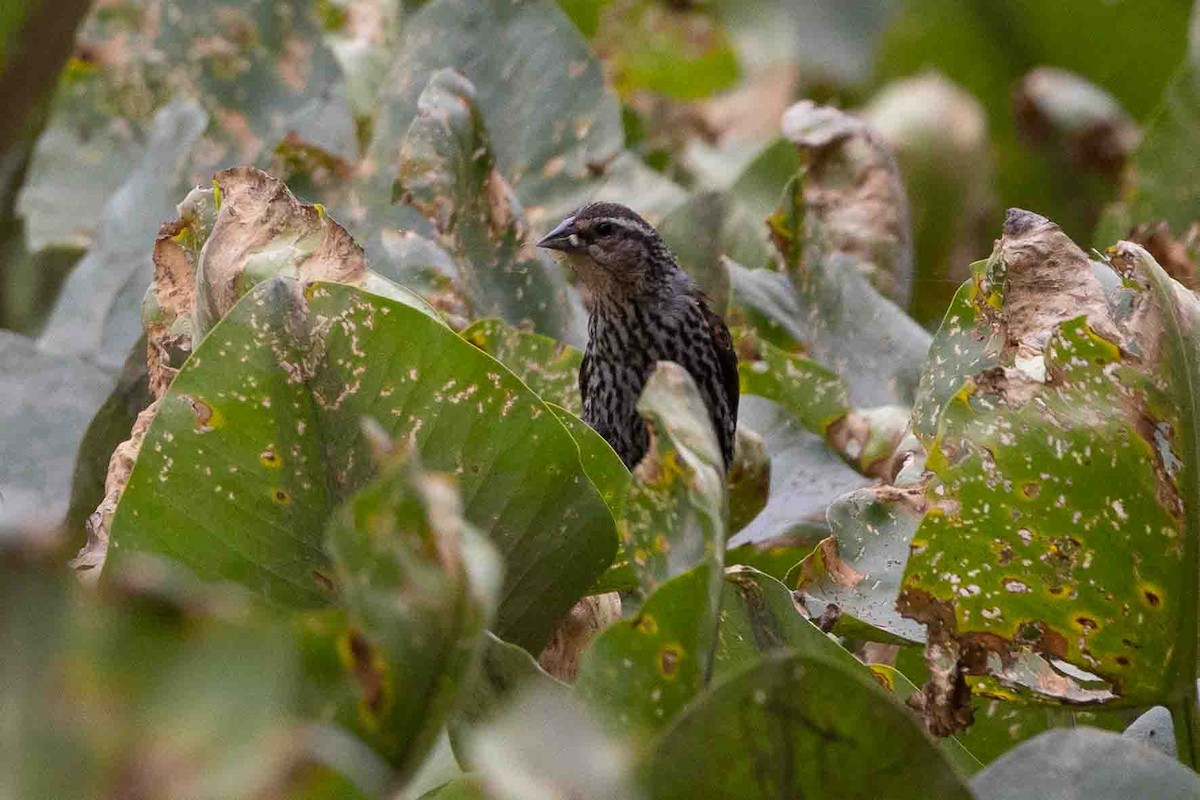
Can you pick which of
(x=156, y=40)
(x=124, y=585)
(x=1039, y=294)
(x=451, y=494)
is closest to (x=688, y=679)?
(x=451, y=494)

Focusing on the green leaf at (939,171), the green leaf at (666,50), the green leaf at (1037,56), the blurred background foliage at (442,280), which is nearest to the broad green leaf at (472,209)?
the blurred background foliage at (442,280)

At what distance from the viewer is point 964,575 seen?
1070 mm

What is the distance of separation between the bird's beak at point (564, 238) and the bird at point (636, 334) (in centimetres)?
3

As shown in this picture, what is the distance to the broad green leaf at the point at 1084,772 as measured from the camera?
0.88m

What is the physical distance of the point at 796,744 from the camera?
2.57 feet

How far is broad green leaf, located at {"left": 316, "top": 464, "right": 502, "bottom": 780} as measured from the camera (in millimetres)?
698

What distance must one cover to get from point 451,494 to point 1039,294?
1.96 feet

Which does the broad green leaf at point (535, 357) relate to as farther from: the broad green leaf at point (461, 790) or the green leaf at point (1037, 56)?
the green leaf at point (1037, 56)

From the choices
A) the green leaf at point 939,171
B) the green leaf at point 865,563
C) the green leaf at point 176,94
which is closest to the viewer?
the green leaf at point 865,563

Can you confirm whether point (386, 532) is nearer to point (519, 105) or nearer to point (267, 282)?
point (267, 282)

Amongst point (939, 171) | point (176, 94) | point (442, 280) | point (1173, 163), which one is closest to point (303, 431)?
point (442, 280)

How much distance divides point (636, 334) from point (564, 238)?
1.57ft

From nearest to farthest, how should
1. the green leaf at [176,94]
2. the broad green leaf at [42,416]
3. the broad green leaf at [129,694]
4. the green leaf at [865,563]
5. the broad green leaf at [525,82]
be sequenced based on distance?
the broad green leaf at [129,694] → the green leaf at [865,563] → the broad green leaf at [42,416] → the broad green leaf at [525,82] → the green leaf at [176,94]

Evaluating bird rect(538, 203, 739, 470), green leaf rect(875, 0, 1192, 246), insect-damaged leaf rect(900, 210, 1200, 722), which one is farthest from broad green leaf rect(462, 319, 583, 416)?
green leaf rect(875, 0, 1192, 246)
